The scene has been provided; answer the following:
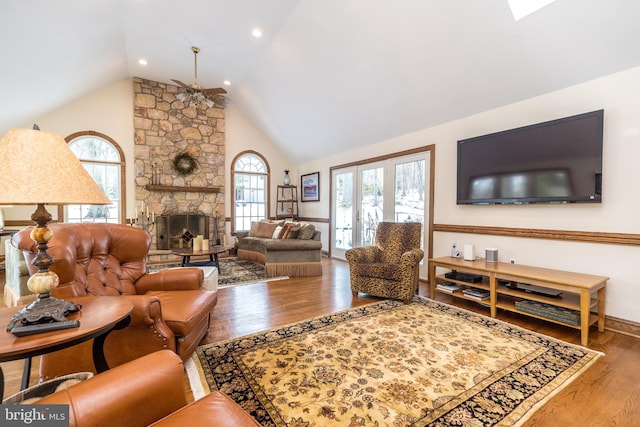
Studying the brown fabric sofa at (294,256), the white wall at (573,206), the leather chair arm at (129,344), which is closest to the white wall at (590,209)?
the white wall at (573,206)

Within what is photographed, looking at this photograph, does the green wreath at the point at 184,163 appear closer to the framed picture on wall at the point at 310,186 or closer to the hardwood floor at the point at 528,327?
the framed picture on wall at the point at 310,186

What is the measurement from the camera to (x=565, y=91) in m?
2.97

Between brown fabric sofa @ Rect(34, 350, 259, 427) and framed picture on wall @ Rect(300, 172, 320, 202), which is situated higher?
Answer: framed picture on wall @ Rect(300, 172, 320, 202)

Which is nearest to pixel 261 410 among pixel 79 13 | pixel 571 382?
pixel 571 382

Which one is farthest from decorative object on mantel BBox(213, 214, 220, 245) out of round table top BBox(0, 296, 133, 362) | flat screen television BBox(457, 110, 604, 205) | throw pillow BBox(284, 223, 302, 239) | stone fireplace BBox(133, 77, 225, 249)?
round table top BBox(0, 296, 133, 362)

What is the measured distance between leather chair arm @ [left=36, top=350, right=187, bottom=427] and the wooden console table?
2.95 metres

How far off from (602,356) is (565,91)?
2.50 metres

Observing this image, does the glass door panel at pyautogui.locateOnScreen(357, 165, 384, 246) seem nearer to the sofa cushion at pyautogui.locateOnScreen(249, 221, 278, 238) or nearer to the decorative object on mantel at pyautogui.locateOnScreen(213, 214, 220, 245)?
the sofa cushion at pyautogui.locateOnScreen(249, 221, 278, 238)

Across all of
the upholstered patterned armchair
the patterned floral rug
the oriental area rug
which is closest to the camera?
the oriental area rug

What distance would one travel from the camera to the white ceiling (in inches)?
106

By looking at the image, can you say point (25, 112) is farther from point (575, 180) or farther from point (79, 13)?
point (575, 180)

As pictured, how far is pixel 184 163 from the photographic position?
6.38 meters

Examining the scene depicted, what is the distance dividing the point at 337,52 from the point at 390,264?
9.80ft

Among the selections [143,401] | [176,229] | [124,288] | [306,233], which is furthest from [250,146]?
[143,401]
